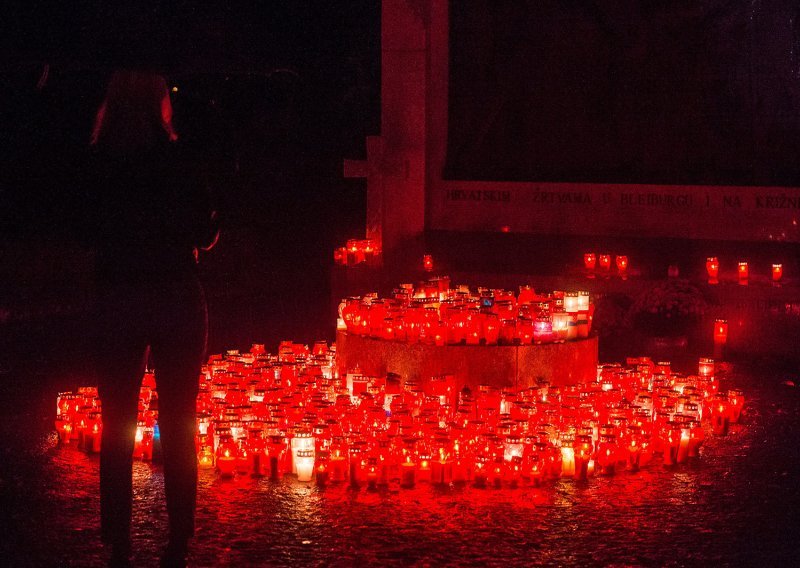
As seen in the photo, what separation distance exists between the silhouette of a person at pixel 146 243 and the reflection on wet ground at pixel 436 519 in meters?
1.11

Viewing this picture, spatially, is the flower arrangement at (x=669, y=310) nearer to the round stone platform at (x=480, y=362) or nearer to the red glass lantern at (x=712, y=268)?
the red glass lantern at (x=712, y=268)

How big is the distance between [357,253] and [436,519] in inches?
325

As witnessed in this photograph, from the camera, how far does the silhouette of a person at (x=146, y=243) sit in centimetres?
520

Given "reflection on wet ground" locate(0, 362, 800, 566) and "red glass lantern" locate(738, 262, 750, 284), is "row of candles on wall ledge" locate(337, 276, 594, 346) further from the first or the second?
"red glass lantern" locate(738, 262, 750, 284)

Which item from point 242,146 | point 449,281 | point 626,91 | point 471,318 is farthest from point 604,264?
point 242,146

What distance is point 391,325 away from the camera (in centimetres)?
934

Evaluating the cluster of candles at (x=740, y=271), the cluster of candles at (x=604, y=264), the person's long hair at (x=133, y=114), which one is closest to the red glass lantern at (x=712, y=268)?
the cluster of candles at (x=740, y=271)

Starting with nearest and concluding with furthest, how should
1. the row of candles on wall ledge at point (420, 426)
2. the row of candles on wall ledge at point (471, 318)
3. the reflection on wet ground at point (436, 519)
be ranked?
the reflection on wet ground at point (436, 519)
the row of candles on wall ledge at point (420, 426)
the row of candles on wall ledge at point (471, 318)

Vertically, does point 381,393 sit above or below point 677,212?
below

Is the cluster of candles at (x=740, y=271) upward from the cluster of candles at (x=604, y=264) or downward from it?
downward

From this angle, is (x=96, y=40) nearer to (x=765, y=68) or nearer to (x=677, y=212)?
(x=677, y=212)

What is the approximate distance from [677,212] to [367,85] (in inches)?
265

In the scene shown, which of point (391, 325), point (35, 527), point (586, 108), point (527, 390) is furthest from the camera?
point (586, 108)

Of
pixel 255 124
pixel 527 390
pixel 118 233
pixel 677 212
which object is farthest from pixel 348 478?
pixel 255 124
